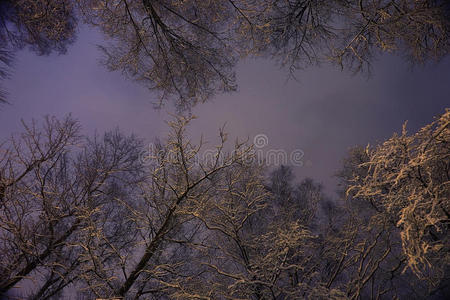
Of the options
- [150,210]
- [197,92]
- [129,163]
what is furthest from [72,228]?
[197,92]

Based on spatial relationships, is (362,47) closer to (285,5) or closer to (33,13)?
Result: (285,5)

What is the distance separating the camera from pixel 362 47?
3605 millimetres

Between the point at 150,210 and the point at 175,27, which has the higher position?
the point at 175,27

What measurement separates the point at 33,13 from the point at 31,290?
511 centimetres

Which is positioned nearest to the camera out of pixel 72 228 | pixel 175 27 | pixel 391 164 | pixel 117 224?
pixel 391 164

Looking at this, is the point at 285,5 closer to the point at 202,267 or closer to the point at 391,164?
the point at 391,164

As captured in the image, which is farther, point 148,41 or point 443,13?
point 148,41

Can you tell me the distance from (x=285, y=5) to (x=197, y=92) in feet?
6.96

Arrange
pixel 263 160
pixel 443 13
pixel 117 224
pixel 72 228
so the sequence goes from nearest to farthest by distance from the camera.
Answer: pixel 443 13
pixel 263 160
pixel 72 228
pixel 117 224

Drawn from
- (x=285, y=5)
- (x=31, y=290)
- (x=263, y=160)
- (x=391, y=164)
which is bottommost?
(x=31, y=290)

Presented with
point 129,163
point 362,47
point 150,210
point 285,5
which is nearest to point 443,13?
point 362,47

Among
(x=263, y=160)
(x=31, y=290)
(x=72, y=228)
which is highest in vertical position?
(x=263, y=160)

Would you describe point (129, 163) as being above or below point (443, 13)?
below

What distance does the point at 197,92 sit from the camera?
3.97m
